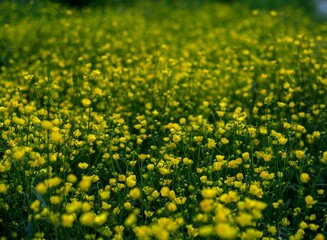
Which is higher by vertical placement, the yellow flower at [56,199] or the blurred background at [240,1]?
the blurred background at [240,1]

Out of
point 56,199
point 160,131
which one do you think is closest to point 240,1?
point 160,131

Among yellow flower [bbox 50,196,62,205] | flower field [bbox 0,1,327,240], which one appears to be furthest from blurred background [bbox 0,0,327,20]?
yellow flower [bbox 50,196,62,205]

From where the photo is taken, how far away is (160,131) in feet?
12.5

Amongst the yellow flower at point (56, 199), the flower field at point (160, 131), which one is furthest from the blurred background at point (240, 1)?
the yellow flower at point (56, 199)

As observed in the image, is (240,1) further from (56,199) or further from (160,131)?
(56,199)

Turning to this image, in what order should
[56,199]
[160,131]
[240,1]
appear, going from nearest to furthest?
[56,199] < [160,131] < [240,1]

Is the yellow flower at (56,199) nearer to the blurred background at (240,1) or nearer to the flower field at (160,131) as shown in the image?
the flower field at (160,131)

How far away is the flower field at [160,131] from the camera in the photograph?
2.55 metres

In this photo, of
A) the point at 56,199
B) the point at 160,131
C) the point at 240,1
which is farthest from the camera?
the point at 240,1

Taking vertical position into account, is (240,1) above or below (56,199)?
above

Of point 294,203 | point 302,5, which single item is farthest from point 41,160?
point 302,5

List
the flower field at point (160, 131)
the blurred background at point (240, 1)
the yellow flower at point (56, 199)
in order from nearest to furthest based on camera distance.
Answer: the yellow flower at point (56, 199)
the flower field at point (160, 131)
the blurred background at point (240, 1)

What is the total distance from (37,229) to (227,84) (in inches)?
101

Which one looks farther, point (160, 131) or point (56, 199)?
point (160, 131)
